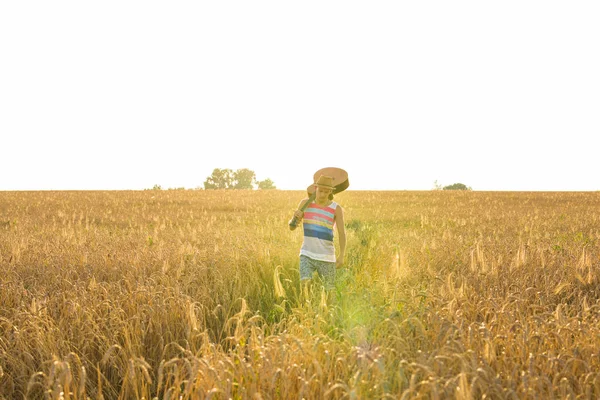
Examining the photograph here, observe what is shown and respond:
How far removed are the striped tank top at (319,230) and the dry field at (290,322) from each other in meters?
0.40

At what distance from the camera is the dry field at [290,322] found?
8.54ft

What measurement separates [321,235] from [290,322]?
193 centimetres

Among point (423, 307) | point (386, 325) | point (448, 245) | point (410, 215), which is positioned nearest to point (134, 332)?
point (386, 325)

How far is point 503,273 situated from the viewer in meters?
5.89

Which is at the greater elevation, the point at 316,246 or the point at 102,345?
the point at 316,246

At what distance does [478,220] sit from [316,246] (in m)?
9.94

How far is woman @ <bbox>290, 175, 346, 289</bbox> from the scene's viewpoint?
5.28 m

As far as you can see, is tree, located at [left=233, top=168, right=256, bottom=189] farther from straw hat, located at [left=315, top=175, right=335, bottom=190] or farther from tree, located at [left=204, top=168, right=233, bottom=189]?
straw hat, located at [left=315, top=175, right=335, bottom=190]

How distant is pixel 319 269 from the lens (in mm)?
5391

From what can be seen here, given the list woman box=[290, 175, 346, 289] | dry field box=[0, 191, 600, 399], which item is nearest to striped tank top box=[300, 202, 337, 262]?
woman box=[290, 175, 346, 289]

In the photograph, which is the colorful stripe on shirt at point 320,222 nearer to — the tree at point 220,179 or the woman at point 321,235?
the woman at point 321,235

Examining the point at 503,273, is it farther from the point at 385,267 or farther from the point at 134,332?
the point at 134,332

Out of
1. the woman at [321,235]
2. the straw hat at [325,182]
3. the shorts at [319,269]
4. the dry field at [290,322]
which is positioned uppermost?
the straw hat at [325,182]

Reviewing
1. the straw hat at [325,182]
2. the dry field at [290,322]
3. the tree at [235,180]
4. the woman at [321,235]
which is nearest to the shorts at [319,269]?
the woman at [321,235]
